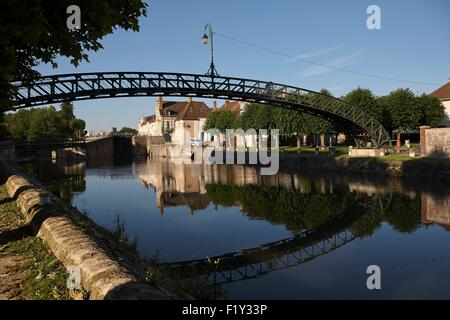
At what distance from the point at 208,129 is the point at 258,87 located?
127 ft

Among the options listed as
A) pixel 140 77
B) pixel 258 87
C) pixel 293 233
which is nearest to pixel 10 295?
pixel 293 233

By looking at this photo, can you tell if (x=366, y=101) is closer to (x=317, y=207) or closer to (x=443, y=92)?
(x=443, y=92)

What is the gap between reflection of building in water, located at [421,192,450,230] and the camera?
1655 cm

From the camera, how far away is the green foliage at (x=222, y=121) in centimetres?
6912

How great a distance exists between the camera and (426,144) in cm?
3138

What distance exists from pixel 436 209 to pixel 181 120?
77.6 metres

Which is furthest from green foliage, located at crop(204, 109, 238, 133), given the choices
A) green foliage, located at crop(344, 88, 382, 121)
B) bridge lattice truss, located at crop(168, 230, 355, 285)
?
bridge lattice truss, located at crop(168, 230, 355, 285)

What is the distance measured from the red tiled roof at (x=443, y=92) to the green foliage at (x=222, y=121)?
3029 cm

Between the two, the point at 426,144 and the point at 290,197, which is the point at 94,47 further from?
the point at 426,144

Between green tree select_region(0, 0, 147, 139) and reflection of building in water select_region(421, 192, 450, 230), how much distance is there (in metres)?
13.9

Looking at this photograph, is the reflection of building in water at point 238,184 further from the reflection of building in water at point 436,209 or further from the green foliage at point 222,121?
the green foliage at point 222,121

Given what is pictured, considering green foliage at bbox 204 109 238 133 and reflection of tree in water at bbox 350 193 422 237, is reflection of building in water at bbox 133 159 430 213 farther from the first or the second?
green foliage at bbox 204 109 238 133

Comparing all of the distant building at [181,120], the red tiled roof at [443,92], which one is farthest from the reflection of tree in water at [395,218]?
the distant building at [181,120]

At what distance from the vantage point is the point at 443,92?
56469 mm
